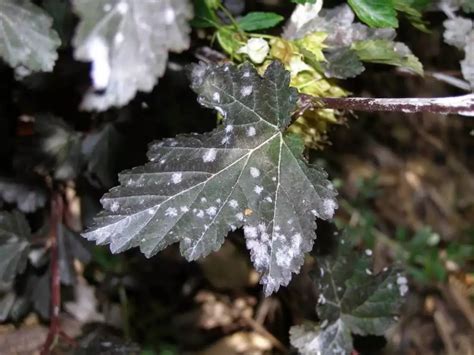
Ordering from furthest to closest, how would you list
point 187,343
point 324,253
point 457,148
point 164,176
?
point 457,148 → point 187,343 → point 324,253 → point 164,176

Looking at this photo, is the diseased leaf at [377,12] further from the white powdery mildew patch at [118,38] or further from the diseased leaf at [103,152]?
the diseased leaf at [103,152]

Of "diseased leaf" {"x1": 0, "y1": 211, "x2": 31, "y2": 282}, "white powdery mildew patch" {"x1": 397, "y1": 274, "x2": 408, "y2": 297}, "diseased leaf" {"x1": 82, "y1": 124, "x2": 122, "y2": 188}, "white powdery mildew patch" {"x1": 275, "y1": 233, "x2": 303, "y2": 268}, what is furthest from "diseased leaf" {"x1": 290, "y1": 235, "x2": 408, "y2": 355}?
"diseased leaf" {"x1": 0, "y1": 211, "x2": 31, "y2": 282}

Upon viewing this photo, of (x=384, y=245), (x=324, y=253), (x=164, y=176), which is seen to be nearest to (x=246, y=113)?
(x=164, y=176)

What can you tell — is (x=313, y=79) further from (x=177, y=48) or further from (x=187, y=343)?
(x=187, y=343)

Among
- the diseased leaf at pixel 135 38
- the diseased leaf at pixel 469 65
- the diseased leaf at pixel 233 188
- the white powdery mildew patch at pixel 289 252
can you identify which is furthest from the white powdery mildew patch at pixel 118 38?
the diseased leaf at pixel 469 65

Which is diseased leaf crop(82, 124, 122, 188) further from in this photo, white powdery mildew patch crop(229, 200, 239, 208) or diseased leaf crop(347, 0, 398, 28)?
diseased leaf crop(347, 0, 398, 28)

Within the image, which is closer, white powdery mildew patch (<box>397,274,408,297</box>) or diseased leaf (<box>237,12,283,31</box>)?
diseased leaf (<box>237,12,283,31</box>)
